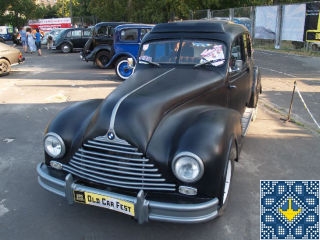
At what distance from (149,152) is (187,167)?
0.39 m

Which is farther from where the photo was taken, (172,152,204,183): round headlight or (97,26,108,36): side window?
(97,26,108,36): side window

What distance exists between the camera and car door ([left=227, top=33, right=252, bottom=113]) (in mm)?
4895

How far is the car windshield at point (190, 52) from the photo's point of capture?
15.8 feet

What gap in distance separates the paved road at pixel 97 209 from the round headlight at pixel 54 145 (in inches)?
29.8

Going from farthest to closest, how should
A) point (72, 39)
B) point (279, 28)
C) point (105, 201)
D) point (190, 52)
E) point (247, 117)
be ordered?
1. point (72, 39)
2. point (279, 28)
3. point (247, 117)
4. point (190, 52)
5. point (105, 201)

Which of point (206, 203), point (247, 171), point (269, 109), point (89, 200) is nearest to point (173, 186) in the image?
point (206, 203)

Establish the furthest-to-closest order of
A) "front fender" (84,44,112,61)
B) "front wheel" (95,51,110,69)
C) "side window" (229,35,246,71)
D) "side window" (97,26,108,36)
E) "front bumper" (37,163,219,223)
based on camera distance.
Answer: "side window" (97,26,108,36) < "front wheel" (95,51,110,69) < "front fender" (84,44,112,61) < "side window" (229,35,246,71) < "front bumper" (37,163,219,223)

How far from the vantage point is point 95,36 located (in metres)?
16.2

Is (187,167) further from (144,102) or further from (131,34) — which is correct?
(131,34)

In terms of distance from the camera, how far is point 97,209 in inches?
156

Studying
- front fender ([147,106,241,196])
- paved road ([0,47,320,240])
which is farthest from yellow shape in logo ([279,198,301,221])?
front fender ([147,106,241,196])

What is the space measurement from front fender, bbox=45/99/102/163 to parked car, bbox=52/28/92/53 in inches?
789

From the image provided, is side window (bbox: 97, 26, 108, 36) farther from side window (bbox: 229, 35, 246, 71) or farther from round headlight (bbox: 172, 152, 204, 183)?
round headlight (bbox: 172, 152, 204, 183)

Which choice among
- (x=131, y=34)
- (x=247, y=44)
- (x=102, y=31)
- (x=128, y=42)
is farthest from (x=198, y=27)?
(x=102, y=31)
